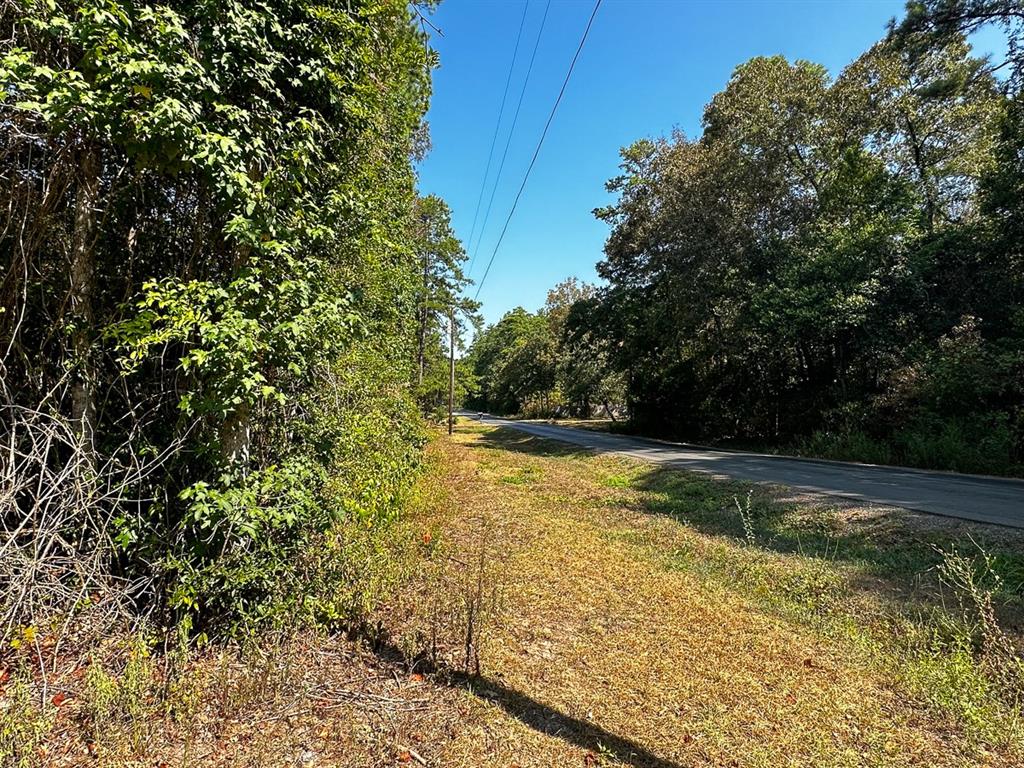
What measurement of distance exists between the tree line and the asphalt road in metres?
1.58

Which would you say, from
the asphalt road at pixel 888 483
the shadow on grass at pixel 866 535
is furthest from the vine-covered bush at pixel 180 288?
the asphalt road at pixel 888 483

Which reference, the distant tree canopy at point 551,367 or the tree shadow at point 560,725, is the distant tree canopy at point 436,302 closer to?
the distant tree canopy at point 551,367

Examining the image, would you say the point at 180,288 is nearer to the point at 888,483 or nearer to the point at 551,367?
the point at 888,483

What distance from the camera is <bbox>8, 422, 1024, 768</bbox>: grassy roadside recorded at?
213 cm

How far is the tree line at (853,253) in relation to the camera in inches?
404

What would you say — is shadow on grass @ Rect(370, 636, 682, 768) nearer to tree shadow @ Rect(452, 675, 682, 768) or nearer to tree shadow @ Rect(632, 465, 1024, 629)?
tree shadow @ Rect(452, 675, 682, 768)

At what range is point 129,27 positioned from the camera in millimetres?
2141

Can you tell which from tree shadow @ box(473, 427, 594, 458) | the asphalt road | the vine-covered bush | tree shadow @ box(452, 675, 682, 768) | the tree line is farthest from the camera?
tree shadow @ box(473, 427, 594, 458)

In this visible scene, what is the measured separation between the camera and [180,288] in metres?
2.33

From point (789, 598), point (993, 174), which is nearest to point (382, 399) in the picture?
point (789, 598)

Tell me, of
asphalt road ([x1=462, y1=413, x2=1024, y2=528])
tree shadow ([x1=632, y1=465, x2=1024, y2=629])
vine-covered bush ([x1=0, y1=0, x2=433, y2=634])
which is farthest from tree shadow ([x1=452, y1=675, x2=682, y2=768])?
asphalt road ([x1=462, y1=413, x2=1024, y2=528])

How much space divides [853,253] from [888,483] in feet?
23.5

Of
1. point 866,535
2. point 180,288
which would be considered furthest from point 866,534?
point 180,288

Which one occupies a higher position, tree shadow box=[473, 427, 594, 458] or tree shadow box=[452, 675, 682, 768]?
tree shadow box=[473, 427, 594, 458]
